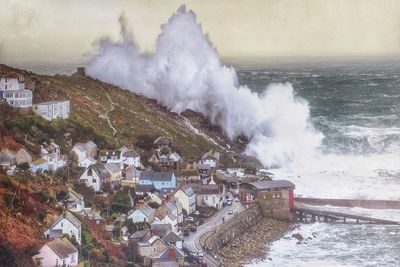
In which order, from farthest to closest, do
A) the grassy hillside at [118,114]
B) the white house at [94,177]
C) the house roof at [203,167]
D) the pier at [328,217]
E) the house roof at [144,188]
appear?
the grassy hillside at [118,114] → the house roof at [203,167] → the pier at [328,217] → the house roof at [144,188] → the white house at [94,177]

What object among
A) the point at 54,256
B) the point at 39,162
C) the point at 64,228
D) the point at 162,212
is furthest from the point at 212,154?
the point at 54,256

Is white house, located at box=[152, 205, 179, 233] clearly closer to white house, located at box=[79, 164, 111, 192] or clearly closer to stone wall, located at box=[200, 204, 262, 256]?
stone wall, located at box=[200, 204, 262, 256]

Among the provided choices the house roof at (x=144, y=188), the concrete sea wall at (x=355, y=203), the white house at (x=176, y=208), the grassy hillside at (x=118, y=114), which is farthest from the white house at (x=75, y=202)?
the concrete sea wall at (x=355, y=203)

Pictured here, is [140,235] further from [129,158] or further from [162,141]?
[162,141]

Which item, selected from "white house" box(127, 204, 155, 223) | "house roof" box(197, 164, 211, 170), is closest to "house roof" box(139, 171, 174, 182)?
"house roof" box(197, 164, 211, 170)

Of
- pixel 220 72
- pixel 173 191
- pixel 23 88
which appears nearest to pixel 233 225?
pixel 173 191

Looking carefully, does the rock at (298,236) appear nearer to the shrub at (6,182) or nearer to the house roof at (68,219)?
the house roof at (68,219)
